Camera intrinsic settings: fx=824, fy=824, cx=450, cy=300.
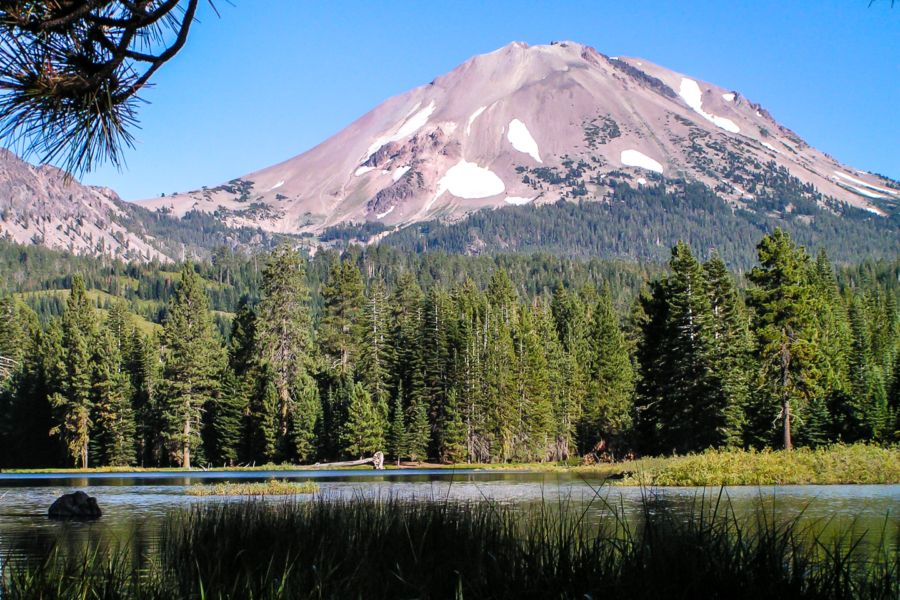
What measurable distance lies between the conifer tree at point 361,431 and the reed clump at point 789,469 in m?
35.4

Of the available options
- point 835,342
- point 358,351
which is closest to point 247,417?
point 358,351

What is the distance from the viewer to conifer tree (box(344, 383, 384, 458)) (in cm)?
6594

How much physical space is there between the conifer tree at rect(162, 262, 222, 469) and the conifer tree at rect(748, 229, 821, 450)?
45.6 meters

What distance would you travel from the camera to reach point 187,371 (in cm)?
6944

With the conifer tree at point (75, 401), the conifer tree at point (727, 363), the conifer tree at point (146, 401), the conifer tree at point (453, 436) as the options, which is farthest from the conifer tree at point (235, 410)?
the conifer tree at point (727, 363)

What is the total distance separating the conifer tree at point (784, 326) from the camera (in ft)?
136

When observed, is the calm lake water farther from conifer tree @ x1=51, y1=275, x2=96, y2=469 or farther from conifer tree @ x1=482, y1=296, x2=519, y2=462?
conifer tree @ x1=482, y1=296, x2=519, y2=462

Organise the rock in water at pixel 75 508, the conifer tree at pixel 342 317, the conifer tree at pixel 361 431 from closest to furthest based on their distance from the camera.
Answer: the rock in water at pixel 75 508, the conifer tree at pixel 361 431, the conifer tree at pixel 342 317

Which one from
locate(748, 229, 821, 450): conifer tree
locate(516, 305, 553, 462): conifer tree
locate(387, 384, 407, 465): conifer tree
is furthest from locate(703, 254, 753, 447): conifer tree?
locate(387, 384, 407, 465): conifer tree

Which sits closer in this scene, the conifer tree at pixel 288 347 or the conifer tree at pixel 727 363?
the conifer tree at pixel 727 363

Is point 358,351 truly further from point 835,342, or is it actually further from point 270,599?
point 270,599

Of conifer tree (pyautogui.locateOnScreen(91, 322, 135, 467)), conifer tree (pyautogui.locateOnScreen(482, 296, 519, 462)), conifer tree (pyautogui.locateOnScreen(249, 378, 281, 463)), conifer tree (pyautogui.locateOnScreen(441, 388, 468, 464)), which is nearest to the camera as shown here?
conifer tree (pyautogui.locateOnScreen(249, 378, 281, 463))

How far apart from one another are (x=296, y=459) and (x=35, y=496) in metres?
37.3

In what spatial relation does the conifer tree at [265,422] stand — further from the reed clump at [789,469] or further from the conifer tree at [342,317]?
the reed clump at [789,469]
